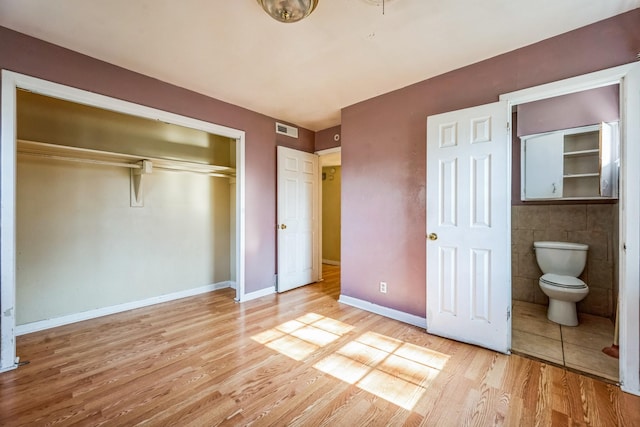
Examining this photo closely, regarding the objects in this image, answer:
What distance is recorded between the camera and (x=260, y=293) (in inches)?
147

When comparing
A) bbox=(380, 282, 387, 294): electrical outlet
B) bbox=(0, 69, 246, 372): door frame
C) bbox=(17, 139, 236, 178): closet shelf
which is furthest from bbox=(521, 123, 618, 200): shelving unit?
bbox=(0, 69, 246, 372): door frame

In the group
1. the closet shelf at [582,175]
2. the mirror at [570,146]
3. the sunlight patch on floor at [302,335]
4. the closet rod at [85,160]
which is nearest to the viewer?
the sunlight patch on floor at [302,335]

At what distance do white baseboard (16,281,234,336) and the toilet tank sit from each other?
14.2 feet

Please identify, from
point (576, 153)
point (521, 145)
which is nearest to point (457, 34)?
point (521, 145)

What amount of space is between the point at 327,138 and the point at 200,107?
1.93 metres

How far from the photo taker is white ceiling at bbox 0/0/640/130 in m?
1.78

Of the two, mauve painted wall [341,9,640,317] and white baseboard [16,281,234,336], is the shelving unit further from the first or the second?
white baseboard [16,281,234,336]

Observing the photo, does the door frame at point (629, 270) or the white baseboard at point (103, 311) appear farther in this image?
the white baseboard at point (103, 311)

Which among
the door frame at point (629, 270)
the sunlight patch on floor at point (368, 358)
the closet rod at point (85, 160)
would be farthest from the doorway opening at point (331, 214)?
the door frame at point (629, 270)

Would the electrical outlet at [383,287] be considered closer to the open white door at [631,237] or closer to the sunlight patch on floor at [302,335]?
the sunlight patch on floor at [302,335]

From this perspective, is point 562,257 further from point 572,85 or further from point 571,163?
point 572,85

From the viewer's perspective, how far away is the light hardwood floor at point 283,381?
154 cm

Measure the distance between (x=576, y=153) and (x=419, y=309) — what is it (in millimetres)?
2553

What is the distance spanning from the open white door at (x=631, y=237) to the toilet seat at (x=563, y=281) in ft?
2.90
